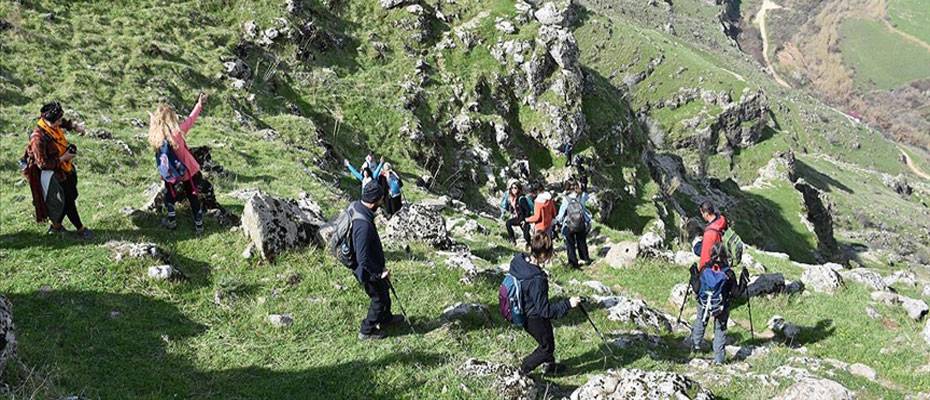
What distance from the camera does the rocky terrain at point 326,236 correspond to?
375 inches

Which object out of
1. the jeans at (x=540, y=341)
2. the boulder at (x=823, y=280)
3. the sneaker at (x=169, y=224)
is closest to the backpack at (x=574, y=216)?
the boulder at (x=823, y=280)

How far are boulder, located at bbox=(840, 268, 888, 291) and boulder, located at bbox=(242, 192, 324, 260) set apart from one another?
1873cm

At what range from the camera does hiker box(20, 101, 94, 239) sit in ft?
40.5

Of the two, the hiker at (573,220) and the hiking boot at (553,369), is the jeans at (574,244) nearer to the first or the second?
the hiker at (573,220)

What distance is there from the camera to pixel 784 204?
11200 cm

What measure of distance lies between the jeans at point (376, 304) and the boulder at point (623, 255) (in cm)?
1213

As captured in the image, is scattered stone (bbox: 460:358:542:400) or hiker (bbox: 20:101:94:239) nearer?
scattered stone (bbox: 460:358:542:400)

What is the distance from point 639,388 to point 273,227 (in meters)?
9.53

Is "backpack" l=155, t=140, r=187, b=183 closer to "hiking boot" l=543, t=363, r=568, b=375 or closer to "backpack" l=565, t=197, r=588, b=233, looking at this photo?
"hiking boot" l=543, t=363, r=568, b=375

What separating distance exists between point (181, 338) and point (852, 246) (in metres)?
150

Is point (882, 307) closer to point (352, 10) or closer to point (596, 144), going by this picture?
point (596, 144)

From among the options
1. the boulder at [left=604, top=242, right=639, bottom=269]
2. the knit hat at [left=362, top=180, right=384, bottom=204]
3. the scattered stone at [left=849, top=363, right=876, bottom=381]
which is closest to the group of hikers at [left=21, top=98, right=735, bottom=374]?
the knit hat at [left=362, top=180, right=384, bottom=204]

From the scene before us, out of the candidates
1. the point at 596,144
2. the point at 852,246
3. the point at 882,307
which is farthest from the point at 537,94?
the point at 852,246

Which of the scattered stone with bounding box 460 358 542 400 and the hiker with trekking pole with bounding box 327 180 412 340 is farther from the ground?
the hiker with trekking pole with bounding box 327 180 412 340
